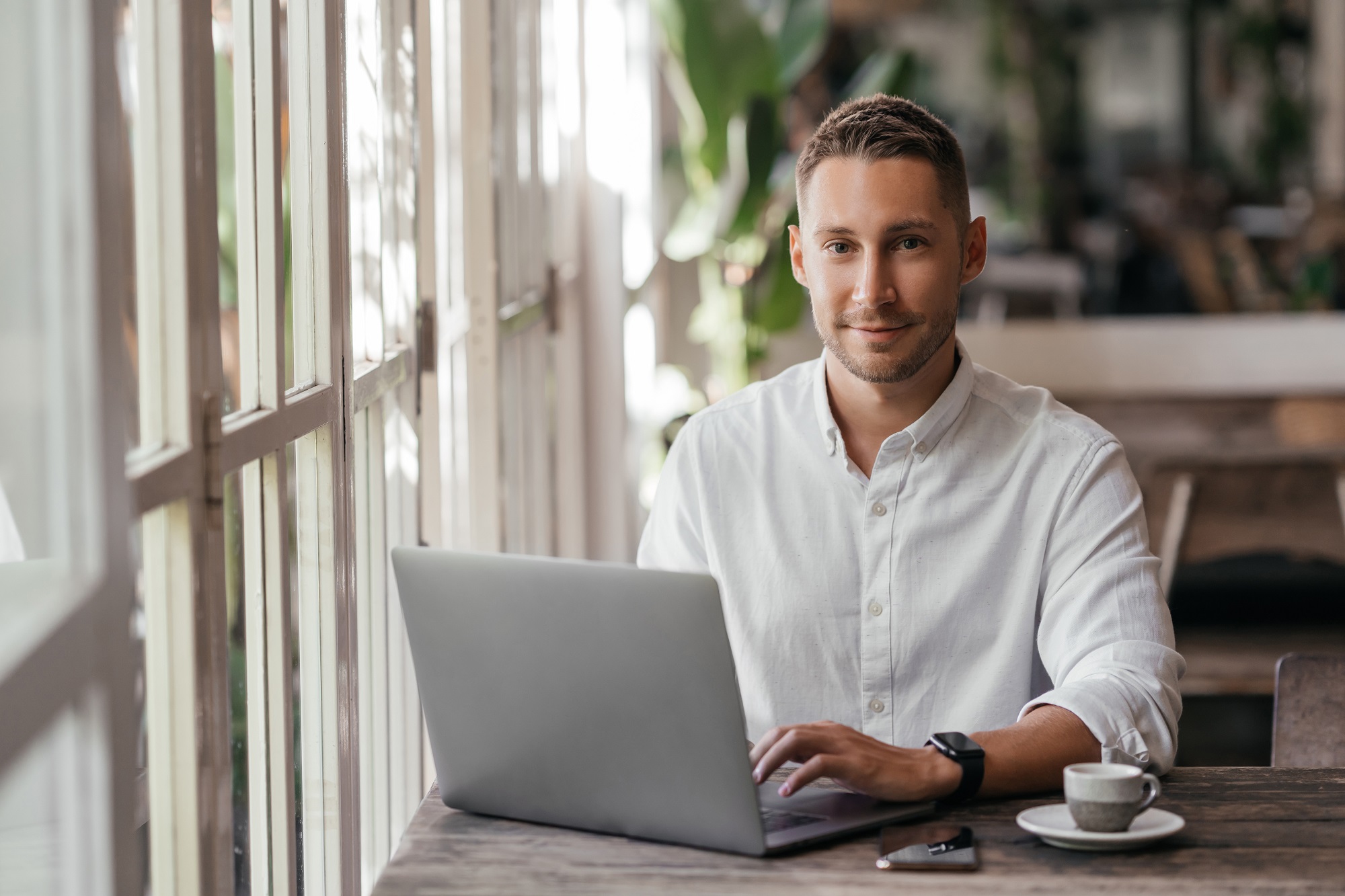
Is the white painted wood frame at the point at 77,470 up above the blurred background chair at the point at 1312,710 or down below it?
above

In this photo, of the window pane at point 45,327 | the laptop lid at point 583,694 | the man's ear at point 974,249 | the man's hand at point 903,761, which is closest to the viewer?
the window pane at point 45,327

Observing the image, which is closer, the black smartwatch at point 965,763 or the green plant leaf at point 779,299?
the black smartwatch at point 965,763

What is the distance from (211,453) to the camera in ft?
3.14

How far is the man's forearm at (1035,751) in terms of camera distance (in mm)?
1215

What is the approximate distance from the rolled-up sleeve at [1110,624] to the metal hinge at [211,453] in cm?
73

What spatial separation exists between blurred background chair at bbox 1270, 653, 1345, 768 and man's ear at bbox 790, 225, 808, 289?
65 cm

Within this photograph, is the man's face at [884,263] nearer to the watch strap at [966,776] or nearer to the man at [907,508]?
the man at [907,508]

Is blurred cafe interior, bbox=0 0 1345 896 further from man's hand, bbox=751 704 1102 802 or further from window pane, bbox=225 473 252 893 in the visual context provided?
man's hand, bbox=751 704 1102 802

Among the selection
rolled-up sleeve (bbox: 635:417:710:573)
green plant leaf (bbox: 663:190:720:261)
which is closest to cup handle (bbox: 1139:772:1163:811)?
rolled-up sleeve (bbox: 635:417:710:573)

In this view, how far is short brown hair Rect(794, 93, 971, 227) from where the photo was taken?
1528mm

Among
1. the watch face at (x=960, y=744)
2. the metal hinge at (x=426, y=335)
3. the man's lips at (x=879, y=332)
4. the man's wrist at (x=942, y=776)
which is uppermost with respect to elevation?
the man's lips at (x=879, y=332)

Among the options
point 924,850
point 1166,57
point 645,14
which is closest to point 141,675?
point 924,850

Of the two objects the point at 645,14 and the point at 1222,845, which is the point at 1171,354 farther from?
the point at 1222,845

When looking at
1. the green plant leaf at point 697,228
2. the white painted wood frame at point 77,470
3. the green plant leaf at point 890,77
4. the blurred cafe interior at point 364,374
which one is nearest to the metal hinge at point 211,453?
the blurred cafe interior at point 364,374
